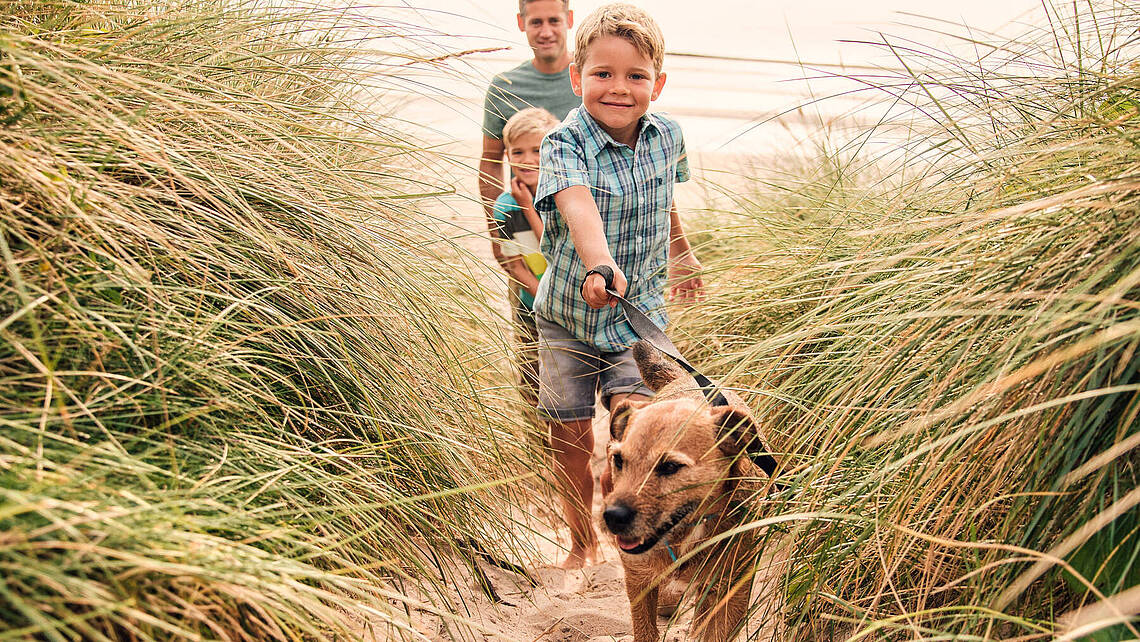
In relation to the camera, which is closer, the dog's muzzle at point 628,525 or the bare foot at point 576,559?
the dog's muzzle at point 628,525

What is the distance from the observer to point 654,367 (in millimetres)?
3312

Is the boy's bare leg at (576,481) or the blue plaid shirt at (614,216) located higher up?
the blue plaid shirt at (614,216)

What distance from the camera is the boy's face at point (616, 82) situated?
141 inches

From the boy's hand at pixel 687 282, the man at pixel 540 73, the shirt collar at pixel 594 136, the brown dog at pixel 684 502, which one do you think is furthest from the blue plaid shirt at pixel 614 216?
the man at pixel 540 73

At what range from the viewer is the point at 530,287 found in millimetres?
4379

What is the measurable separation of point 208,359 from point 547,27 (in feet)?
11.5

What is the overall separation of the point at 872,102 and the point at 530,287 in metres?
1.85

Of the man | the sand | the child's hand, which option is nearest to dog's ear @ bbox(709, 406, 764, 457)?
the sand

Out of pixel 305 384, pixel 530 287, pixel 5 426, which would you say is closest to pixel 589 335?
pixel 530 287

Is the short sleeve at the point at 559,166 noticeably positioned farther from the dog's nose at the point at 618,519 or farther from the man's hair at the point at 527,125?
the dog's nose at the point at 618,519

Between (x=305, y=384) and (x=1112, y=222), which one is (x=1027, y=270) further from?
(x=305, y=384)

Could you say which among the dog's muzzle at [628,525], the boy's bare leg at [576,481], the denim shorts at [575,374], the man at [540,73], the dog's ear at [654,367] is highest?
the man at [540,73]

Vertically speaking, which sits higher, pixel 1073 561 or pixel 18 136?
pixel 18 136

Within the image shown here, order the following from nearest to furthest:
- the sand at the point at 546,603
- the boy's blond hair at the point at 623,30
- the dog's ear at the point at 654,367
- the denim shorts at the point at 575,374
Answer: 1. the sand at the point at 546,603
2. the dog's ear at the point at 654,367
3. the boy's blond hair at the point at 623,30
4. the denim shorts at the point at 575,374
